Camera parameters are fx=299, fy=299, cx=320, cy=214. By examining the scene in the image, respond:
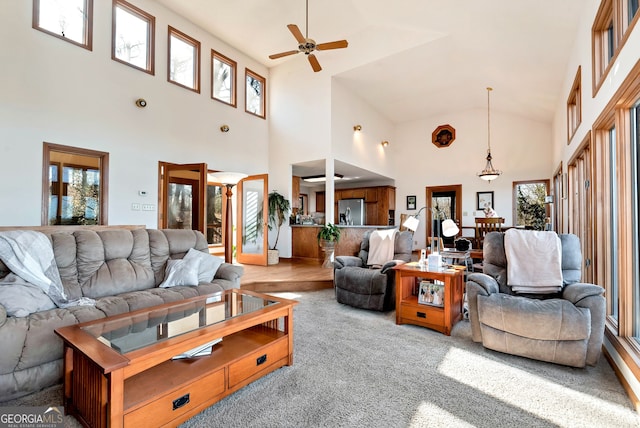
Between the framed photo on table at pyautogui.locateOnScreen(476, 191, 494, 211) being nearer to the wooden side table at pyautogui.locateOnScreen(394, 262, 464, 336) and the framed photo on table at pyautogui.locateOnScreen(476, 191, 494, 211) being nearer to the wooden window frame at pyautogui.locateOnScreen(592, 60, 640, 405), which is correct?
the wooden side table at pyautogui.locateOnScreen(394, 262, 464, 336)

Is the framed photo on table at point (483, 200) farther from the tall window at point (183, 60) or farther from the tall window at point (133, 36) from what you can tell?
the tall window at point (133, 36)

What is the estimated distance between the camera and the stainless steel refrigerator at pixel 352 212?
9.72 metres

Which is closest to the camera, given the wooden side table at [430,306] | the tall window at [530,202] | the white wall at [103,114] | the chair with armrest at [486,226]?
the wooden side table at [430,306]

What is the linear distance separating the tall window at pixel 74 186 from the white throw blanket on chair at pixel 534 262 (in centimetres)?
552

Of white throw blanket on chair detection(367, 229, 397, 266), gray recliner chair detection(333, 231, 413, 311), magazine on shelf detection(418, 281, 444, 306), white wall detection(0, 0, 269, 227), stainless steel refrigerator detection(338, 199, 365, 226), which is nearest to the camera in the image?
magazine on shelf detection(418, 281, 444, 306)

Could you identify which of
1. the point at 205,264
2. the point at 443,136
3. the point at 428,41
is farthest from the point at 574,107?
the point at 205,264

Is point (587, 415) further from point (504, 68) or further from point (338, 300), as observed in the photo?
point (504, 68)

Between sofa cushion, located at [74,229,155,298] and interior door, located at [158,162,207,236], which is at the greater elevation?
interior door, located at [158,162,207,236]

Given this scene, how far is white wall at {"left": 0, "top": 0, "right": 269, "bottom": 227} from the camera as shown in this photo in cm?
387

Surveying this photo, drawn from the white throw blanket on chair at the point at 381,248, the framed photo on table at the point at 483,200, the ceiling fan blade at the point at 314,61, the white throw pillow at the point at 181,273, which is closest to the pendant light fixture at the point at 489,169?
the framed photo on table at the point at 483,200

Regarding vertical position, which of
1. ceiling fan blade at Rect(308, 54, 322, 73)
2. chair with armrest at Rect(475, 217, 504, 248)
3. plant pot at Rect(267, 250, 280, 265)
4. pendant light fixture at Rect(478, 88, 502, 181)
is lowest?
plant pot at Rect(267, 250, 280, 265)

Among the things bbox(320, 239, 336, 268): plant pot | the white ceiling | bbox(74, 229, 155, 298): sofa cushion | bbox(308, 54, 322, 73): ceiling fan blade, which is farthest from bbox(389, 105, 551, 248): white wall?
bbox(74, 229, 155, 298): sofa cushion

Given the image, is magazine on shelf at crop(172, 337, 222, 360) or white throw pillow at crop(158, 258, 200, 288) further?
white throw pillow at crop(158, 258, 200, 288)

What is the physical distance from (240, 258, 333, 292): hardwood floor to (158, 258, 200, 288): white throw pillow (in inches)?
57.9
